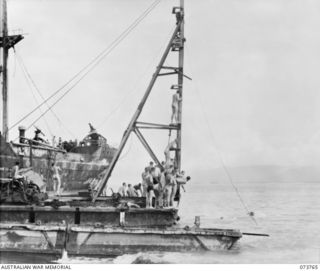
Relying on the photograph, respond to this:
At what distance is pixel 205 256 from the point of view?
45.5 ft

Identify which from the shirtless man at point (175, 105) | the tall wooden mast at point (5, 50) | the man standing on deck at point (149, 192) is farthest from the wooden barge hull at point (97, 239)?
the tall wooden mast at point (5, 50)

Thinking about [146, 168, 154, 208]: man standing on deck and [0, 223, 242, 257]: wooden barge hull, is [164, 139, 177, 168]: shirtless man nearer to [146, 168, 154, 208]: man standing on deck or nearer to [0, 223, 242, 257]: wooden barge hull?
[146, 168, 154, 208]: man standing on deck

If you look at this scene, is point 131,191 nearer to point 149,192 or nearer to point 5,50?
point 149,192

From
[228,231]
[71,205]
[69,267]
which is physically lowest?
[69,267]

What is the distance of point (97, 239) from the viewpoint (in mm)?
14117

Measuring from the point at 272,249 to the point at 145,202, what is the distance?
5.42 m

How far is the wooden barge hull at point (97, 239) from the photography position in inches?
550

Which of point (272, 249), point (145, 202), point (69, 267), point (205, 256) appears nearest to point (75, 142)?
point (145, 202)

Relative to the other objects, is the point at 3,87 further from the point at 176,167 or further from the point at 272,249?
the point at 272,249

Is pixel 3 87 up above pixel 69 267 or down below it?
above

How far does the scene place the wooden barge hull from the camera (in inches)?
550

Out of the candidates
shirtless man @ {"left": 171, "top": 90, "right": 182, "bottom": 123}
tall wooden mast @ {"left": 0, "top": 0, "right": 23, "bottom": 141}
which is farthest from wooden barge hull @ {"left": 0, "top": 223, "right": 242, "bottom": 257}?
tall wooden mast @ {"left": 0, "top": 0, "right": 23, "bottom": 141}

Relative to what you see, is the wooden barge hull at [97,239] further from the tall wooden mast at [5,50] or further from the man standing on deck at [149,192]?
the tall wooden mast at [5,50]

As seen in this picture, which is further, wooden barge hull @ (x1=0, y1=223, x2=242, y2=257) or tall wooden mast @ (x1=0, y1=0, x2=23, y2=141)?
tall wooden mast @ (x1=0, y1=0, x2=23, y2=141)
